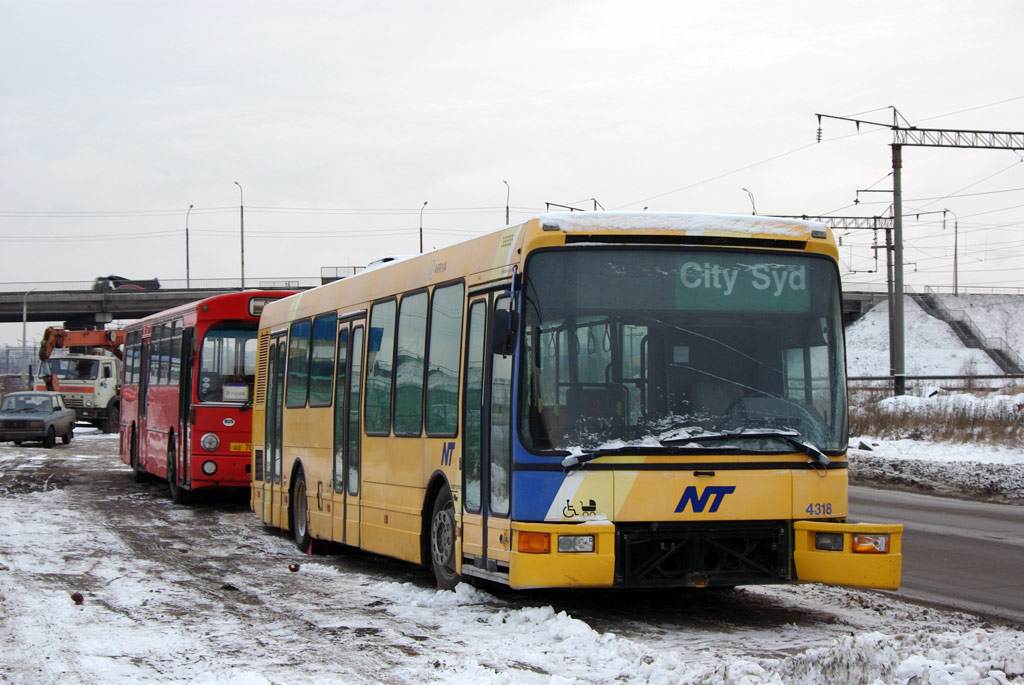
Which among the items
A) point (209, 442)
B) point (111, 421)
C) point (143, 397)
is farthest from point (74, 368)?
point (209, 442)

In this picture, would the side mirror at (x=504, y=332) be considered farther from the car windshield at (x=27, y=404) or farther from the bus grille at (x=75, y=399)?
the bus grille at (x=75, y=399)

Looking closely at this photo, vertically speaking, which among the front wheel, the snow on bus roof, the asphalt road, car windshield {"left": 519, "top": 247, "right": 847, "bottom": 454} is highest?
the snow on bus roof

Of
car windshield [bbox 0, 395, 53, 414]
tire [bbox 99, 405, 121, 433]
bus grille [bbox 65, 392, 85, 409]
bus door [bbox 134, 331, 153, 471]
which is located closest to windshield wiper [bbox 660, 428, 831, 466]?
bus door [bbox 134, 331, 153, 471]

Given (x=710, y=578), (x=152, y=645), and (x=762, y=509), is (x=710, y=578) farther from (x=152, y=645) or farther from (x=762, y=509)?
(x=152, y=645)

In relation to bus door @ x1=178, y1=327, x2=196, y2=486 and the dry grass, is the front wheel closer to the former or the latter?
the dry grass

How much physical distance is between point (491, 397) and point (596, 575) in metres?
1.56

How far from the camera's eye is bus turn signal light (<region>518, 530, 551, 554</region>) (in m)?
8.20

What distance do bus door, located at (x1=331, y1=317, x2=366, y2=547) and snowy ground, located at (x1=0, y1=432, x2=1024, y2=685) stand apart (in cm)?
49

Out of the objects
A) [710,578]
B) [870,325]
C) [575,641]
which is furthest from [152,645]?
[870,325]

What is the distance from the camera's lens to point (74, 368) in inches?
1962

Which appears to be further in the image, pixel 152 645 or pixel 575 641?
pixel 152 645

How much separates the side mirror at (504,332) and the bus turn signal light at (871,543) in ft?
8.82

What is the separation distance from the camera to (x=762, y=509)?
849cm

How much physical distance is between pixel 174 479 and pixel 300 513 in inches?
261
